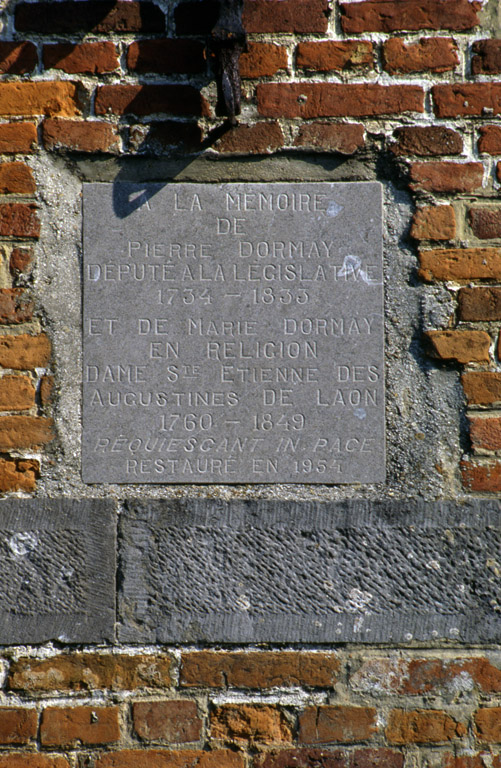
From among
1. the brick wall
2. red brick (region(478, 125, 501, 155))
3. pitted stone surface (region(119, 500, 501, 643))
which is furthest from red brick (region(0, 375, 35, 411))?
red brick (region(478, 125, 501, 155))

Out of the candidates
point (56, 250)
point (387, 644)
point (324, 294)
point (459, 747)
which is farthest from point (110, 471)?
point (459, 747)

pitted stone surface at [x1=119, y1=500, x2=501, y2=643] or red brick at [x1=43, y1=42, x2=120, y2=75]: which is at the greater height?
red brick at [x1=43, y1=42, x2=120, y2=75]

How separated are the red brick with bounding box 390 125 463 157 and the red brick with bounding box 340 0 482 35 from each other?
1.08 feet

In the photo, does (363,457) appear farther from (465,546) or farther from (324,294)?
(324,294)

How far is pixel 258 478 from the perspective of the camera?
1.98 meters

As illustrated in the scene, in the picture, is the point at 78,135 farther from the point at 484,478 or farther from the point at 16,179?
the point at 484,478

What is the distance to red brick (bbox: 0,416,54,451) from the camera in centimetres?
199

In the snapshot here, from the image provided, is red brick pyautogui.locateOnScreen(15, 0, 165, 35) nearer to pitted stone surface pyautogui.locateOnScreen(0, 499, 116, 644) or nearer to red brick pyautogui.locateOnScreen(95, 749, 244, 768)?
pitted stone surface pyautogui.locateOnScreen(0, 499, 116, 644)

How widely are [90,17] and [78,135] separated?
1.26ft

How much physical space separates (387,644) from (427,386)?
32.6 inches

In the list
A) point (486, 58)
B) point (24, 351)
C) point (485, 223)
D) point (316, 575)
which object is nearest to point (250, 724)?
point (316, 575)

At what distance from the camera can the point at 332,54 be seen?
1.99 metres

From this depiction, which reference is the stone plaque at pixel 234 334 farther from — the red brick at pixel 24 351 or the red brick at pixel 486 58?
the red brick at pixel 486 58

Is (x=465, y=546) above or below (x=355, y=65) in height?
below
